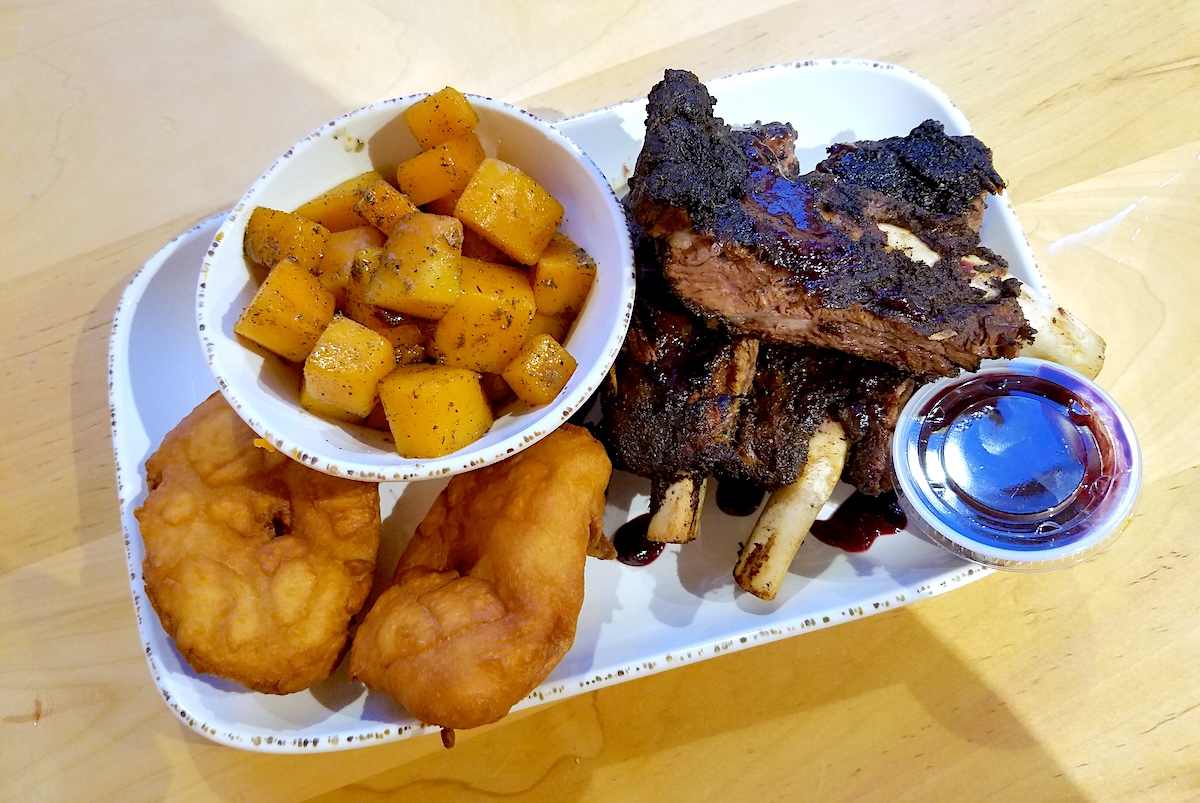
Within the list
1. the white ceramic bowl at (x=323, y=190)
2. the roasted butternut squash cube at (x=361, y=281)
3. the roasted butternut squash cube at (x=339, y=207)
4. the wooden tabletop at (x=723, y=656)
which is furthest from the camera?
the wooden tabletop at (x=723, y=656)

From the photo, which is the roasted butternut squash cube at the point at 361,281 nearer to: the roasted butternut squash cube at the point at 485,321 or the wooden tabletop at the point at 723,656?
the roasted butternut squash cube at the point at 485,321

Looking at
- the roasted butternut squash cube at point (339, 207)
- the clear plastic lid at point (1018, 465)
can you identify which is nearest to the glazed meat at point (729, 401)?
the clear plastic lid at point (1018, 465)

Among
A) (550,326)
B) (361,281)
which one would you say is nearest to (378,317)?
(361,281)

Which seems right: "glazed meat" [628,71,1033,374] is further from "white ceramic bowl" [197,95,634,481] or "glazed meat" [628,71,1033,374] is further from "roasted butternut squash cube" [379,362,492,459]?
"roasted butternut squash cube" [379,362,492,459]

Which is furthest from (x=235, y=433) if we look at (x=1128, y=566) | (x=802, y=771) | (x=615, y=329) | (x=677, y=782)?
(x=1128, y=566)

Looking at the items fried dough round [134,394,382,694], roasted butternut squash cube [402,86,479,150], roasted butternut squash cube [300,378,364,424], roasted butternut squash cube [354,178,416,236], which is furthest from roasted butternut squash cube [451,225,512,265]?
fried dough round [134,394,382,694]

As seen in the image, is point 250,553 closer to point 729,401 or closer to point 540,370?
point 540,370
